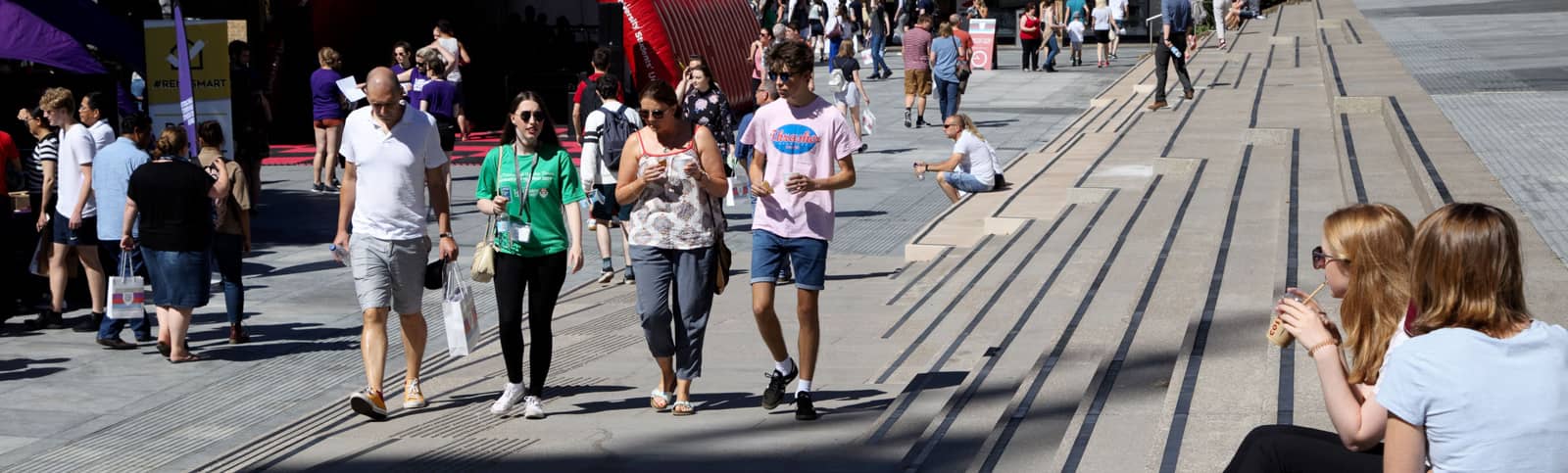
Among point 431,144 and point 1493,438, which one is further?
point 431,144

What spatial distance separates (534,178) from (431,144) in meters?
0.57

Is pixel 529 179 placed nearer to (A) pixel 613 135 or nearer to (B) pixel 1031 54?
(A) pixel 613 135

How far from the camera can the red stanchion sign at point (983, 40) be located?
29125mm

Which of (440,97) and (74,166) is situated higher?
(440,97)

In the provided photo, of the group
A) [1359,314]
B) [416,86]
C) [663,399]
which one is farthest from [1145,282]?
[416,86]

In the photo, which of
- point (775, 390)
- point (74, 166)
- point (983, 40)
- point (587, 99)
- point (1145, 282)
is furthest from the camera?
point (983, 40)

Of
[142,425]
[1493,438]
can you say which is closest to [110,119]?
[142,425]

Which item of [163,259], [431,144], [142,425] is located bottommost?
[142,425]

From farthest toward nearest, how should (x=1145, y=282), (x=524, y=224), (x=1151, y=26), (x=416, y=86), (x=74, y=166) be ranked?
(x=1151, y=26) → (x=416, y=86) → (x=74, y=166) → (x=1145, y=282) → (x=524, y=224)

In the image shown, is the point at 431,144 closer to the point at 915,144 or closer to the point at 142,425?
the point at 142,425

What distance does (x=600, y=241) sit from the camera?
1099cm

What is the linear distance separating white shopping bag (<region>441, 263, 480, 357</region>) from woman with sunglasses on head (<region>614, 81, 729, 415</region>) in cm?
90

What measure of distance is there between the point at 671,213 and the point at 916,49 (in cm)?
1488

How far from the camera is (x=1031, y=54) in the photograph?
97.7 feet
